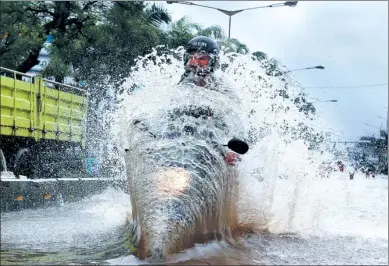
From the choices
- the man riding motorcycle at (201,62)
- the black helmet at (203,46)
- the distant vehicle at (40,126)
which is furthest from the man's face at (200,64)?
the distant vehicle at (40,126)

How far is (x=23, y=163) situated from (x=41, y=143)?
755 mm

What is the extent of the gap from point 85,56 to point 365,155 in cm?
1145

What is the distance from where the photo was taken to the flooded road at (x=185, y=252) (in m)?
6.39

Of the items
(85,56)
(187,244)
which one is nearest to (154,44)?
(85,56)

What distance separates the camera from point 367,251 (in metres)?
7.31

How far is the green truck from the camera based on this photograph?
416 inches

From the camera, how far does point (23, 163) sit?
12.4 meters

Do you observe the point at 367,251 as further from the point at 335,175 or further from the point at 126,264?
the point at 335,175

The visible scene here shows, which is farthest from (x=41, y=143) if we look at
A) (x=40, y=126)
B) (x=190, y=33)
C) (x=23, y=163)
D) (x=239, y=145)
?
(x=190, y=33)

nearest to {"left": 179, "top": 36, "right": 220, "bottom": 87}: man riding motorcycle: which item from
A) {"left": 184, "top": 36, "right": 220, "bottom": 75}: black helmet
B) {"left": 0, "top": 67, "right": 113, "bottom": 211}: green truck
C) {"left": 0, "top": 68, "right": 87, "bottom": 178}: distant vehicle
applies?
{"left": 184, "top": 36, "right": 220, "bottom": 75}: black helmet

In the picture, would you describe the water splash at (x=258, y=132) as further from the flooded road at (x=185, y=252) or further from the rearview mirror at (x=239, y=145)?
the rearview mirror at (x=239, y=145)

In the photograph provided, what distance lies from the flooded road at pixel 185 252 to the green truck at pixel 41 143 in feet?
1.31

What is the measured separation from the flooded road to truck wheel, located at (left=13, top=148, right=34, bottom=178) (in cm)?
148

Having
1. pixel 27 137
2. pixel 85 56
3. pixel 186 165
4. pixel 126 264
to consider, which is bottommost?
pixel 126 264
